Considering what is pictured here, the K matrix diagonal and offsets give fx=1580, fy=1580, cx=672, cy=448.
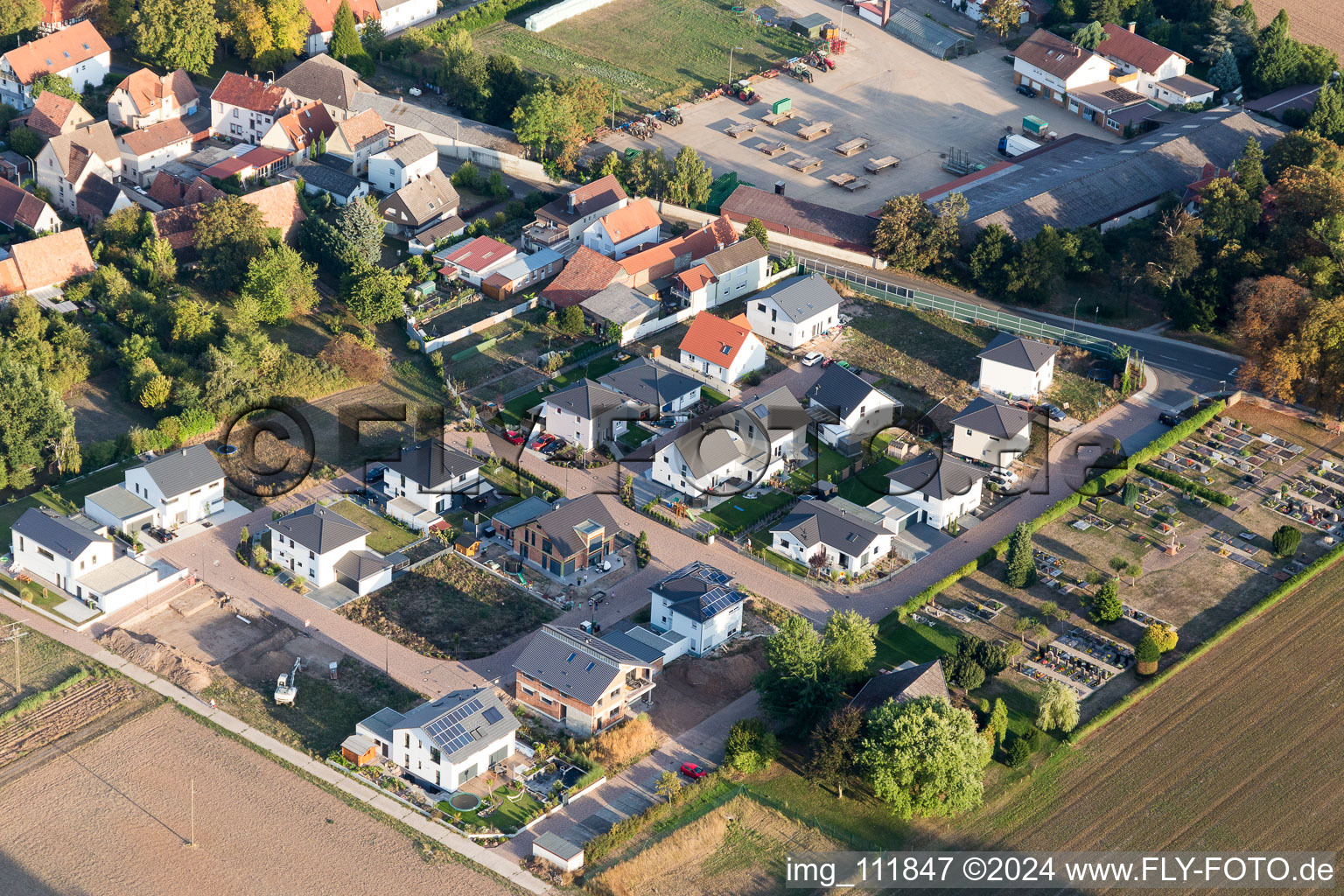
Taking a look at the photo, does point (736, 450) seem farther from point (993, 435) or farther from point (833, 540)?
point (993, 435)

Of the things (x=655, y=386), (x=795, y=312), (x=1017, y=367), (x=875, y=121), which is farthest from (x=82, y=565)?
(x=875, y=121)

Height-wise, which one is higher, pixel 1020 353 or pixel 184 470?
pixel 1020 353

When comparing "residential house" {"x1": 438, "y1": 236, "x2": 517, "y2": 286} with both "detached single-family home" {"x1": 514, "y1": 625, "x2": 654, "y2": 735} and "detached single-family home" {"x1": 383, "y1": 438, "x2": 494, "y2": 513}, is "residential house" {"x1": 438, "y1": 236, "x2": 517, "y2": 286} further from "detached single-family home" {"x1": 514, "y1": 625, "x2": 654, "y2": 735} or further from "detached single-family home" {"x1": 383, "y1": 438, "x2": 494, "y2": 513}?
"detached single-family home" {"x1": 514, "y1": 625, "x2": 654, "y2": 735}

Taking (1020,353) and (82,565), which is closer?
(82,565)

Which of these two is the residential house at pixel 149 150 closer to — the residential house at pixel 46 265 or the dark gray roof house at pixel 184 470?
the residential house at pixel 46 265

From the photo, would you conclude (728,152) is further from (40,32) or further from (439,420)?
(40,32)

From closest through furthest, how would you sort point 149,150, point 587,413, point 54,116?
1. point 587,413
2. point 149,150
3. point 54,116
